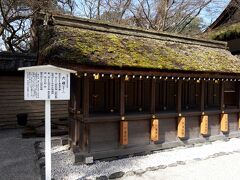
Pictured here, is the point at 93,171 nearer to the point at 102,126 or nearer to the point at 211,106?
the point at 102,126

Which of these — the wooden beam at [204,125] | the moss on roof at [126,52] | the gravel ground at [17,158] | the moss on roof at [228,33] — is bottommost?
the gravel ground at [17,158]

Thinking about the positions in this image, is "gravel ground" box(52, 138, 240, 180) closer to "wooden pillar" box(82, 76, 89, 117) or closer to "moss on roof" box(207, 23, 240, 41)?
"wooden pillar" box(82, 76, 89, 117)

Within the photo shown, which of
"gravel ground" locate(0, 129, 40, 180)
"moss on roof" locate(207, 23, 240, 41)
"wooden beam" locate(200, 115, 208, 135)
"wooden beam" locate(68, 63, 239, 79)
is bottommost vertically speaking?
"gravel ground" locate(0, 129, 40, 180)

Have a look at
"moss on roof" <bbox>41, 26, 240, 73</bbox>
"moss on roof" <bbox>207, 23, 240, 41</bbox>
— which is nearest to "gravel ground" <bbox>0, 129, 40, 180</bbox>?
"moss on roof" <bbox>41, 26, 240, 73</bbox>

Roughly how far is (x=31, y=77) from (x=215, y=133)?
7.38 metres

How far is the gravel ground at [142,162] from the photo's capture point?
20.5 feet

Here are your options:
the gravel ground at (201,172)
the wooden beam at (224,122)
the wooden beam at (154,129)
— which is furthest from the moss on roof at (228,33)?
the gravel ground at (201,172)

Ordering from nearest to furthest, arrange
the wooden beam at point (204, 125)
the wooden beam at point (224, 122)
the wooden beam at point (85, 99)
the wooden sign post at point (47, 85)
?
the wooden sign post at point (47, 85)
the wooden beam at point (85, 99)
the wooden beam at point (204, 125)
the wooden beam at point (224, 122)

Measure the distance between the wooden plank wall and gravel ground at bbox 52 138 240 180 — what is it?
17.9ft

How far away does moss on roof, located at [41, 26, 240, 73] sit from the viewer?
259 inches

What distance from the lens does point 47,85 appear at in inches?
199

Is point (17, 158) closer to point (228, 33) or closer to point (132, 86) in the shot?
point (132, 86)

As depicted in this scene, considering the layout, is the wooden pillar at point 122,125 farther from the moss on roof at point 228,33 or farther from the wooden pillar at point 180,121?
the moss on roof at point 228,33

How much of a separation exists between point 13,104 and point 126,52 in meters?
8.11
